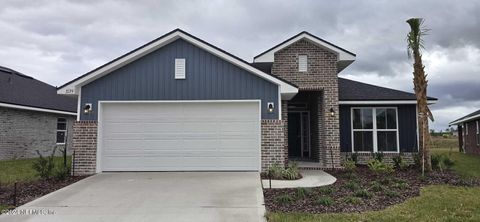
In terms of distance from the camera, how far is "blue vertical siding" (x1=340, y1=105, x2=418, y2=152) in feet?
48.8

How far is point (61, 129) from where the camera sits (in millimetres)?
22031

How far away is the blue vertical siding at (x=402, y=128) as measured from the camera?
48.8 ft

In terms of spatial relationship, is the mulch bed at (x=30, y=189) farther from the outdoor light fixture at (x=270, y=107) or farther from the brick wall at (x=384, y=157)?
the brick wall at (x=384, y=157)

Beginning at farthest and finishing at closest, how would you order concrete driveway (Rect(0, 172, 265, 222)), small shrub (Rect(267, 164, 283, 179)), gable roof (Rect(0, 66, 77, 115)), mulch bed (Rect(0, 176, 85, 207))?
gable roof (Rect(0, 66, 77, 115)) < small shrub (Rect(267, 164, 283, 179)) < mulch bed (Rect(0, 176, 85, 207)) < concrete driveway (Rect(0, 172, 265, 222))

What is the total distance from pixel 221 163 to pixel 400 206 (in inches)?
228

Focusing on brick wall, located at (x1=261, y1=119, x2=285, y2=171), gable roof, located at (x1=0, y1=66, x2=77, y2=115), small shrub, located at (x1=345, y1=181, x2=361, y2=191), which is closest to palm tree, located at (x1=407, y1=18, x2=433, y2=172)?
small shrub, located at (x1=345, y1=181, x2=361, y2=191)

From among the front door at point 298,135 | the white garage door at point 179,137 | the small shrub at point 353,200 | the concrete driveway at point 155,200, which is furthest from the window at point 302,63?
the small shrub at point 353,200

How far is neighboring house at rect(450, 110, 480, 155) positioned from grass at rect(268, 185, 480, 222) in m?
16.8

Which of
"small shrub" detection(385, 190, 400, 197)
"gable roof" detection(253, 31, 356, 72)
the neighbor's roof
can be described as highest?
"gable roof" detection(253, 31, 356, 72)

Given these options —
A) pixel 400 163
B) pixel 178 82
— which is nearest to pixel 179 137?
pixel 178 82

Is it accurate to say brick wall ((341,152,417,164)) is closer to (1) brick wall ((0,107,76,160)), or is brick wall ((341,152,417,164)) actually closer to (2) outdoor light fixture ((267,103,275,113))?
(2) outdoor light fixture ((267,103,275,113))

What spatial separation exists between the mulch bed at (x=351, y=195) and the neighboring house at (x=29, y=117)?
11.3 m

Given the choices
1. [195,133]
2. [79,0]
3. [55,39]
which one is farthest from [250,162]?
[55,39]

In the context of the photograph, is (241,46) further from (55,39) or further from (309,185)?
(309,185)
